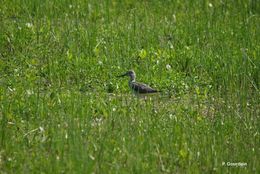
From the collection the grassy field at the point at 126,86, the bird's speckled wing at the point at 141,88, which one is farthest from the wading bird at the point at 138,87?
the grassy field at the point at 126,86

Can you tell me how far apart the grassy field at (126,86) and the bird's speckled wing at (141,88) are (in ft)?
0.34

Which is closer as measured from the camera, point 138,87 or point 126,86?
point 138,87

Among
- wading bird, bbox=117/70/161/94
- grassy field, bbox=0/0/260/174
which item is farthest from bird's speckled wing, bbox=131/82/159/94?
grassy field, bbox=0/0/260/174

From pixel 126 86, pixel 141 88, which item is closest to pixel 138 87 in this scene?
pixel 141 88

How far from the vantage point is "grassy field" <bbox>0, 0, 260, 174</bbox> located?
7.38 metres

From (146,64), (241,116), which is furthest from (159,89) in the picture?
(241,116)

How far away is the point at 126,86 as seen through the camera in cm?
982

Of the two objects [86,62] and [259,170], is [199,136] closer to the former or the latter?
[259,170]

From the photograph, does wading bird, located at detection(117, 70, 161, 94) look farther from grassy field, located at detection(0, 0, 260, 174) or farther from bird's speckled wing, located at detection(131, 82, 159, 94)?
grassy field, located at detection(0, 0, 260, 174)

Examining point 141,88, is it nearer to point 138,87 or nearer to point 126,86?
point 138,87

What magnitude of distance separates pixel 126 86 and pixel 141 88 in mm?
595

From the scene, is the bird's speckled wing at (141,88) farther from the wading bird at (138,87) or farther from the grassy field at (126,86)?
the grassy field at (126,86)

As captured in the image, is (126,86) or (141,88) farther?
(126,86)

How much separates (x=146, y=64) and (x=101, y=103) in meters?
1.42
